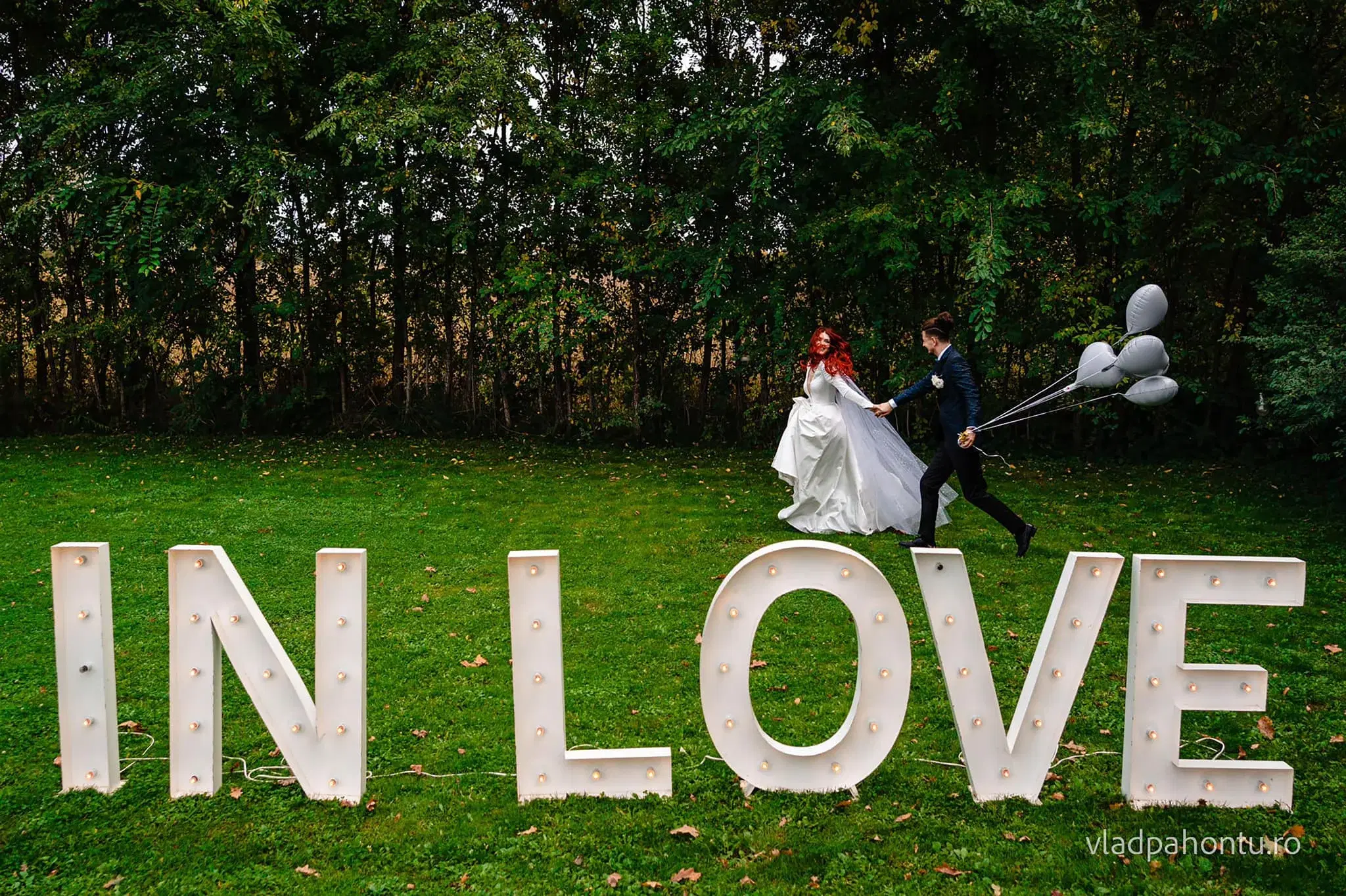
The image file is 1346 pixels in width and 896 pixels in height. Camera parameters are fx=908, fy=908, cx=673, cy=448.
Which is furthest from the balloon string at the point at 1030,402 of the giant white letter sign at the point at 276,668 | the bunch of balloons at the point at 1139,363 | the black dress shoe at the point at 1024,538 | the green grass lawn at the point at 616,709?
the giant white letter sign at the point at 276,668

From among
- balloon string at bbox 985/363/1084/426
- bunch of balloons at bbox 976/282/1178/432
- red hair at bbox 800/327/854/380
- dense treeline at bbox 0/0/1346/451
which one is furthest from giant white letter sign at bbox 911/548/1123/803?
dense treeline at bbox 0/0/1346/451

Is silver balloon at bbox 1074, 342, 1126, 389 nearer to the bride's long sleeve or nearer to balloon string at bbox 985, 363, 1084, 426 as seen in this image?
balloon string at bbox 985, 363, 1084, 426

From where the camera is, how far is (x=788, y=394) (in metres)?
15.5

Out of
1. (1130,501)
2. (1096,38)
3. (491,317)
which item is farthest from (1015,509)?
(491,317)

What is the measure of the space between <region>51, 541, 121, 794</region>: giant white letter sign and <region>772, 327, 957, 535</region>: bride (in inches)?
257

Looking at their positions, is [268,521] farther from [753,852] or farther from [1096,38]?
[1096,38]

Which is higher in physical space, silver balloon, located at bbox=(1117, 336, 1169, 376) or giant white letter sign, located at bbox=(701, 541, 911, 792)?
silver balloon, located at bbox=(1117, 336, 1169, 376)

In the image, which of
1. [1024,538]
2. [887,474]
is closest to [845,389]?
[887,474]

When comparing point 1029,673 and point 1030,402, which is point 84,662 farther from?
point 1030,402

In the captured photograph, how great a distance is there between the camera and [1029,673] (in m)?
3.51

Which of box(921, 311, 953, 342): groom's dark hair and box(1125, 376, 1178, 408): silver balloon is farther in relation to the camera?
box(921, 311, 953, 342): groom's dark hair

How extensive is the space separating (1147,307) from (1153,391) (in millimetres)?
919

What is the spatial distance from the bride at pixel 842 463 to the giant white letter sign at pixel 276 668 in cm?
611

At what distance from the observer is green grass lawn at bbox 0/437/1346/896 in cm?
321
